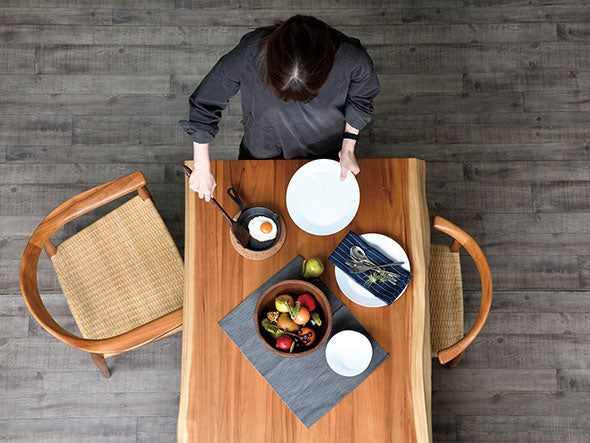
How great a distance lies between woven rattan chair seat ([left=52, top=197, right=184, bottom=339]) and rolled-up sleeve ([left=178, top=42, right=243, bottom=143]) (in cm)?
52

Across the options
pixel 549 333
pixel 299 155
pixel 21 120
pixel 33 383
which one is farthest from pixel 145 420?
pixel 549 333

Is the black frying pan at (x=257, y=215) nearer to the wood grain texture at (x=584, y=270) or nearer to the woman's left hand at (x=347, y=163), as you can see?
the woman's left hand at (x=347, y=163)

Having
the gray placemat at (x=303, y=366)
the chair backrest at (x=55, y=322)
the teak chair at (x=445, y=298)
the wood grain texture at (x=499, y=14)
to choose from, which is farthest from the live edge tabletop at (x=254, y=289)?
the wood grain texture at (x=499, y=14)

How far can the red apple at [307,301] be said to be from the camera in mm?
1309

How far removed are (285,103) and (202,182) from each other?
34 centimetres

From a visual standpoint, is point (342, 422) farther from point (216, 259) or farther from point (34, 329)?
point (34, 329)

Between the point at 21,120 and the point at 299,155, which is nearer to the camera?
the point at 299,155

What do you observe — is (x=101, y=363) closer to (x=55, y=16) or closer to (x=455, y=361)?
(x=455, y=361)

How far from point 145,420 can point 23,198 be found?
1220mm

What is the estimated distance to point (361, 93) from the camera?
1426mm

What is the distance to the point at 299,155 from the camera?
1.63m

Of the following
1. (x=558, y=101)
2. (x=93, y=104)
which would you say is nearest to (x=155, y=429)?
(x=93, y=104)

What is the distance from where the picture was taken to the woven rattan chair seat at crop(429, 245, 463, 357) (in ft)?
5.62

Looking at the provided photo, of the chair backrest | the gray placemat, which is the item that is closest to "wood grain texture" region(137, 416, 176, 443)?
the chair backrest
